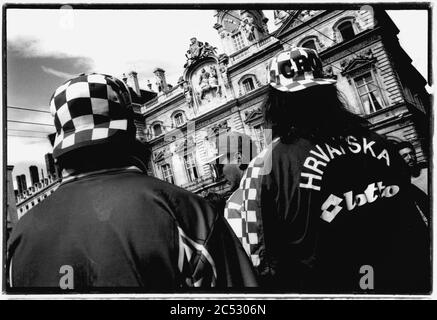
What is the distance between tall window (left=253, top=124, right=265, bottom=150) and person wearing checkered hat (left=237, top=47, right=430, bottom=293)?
0.09 metres

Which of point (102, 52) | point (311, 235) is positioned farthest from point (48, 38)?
point (311, 235)

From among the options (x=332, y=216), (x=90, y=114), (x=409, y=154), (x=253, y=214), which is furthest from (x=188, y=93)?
(x=409, y=154)

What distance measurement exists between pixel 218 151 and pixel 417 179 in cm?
169

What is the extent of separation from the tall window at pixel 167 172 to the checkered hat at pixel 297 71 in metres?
1.12

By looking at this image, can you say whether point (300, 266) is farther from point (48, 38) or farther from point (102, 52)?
point (48, 38)

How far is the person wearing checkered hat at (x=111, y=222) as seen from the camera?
88.7 inches

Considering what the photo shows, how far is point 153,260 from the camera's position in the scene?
7.31 feet

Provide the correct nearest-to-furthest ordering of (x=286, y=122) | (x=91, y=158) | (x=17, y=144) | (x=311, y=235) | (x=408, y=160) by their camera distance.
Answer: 1. (x=91, y=158)
2. (x=311, y=235)
3. (x=286, y=122)
4. (x=408, y=160)
5. (x=17, y=144)

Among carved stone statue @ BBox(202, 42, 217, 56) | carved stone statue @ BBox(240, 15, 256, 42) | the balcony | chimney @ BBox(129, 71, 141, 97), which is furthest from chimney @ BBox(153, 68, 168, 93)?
carved stone statue @ BBox(240, 15, 256, 42)

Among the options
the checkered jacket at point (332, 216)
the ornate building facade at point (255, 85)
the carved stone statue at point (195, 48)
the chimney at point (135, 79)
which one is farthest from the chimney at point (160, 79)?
the checkered jacket at point (332, 216)

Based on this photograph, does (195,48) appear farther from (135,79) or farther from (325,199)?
(325,199)

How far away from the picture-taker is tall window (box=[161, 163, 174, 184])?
3123mm
